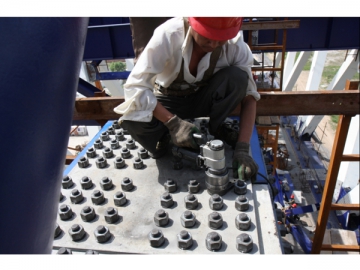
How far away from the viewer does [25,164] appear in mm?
748

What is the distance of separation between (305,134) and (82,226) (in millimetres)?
13786

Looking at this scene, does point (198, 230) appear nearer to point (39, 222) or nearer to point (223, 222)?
point (223, 222)

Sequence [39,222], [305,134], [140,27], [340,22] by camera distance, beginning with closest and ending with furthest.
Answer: [39,222] < [140,27] < [340,22] < [305,134]

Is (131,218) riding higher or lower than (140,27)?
lower

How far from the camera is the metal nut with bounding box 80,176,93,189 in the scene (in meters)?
2.31

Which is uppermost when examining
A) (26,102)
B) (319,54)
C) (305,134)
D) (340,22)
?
(26,102)

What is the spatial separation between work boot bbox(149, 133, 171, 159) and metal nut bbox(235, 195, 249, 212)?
899mm

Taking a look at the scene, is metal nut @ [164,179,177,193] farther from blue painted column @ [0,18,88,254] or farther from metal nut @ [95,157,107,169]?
blue painted column @ [0,18,88,254]

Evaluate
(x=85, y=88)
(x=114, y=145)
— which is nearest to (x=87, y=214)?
(x=114, y=145)

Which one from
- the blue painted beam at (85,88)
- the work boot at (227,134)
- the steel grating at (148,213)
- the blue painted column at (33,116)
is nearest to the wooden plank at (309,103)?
the work boot at (227,134)

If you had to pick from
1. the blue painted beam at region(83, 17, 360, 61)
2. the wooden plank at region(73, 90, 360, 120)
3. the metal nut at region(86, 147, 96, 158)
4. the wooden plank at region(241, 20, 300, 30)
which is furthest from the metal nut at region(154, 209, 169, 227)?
the wooden plank at region(241, 20, 300, 30)

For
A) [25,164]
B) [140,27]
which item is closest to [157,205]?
[25,164]

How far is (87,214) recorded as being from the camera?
199 centimetres

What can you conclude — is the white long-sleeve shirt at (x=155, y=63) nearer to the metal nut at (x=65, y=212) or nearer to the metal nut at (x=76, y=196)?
the metal nut at (x=76, y=196)
